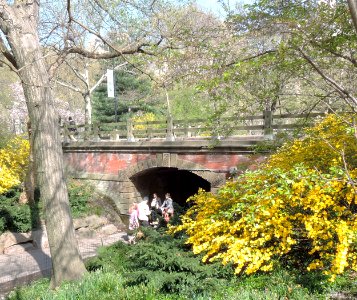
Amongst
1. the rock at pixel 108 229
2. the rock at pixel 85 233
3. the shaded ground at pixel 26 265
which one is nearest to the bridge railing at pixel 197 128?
the rock at pixel 108 229

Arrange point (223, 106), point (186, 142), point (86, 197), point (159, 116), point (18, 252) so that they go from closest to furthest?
1. point (223, 106)
2. point (18, 252)
3. point (186, 142)
4. point (86, 197)
5. point (159, 116)

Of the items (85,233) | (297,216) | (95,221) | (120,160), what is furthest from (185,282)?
(120,160)

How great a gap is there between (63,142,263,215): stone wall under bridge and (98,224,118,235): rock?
4.02ft

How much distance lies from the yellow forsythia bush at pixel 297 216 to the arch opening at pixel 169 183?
10737mm

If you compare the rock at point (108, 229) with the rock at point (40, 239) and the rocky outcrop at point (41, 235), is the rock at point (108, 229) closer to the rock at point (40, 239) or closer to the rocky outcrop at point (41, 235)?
the rocky outcrop at point (41, 235)

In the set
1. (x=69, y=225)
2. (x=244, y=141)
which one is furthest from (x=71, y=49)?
(x=244, y=141)

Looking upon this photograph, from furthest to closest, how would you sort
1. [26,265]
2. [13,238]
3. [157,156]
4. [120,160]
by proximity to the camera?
[120,160]
[157,156]
[13,238]
[26,265]

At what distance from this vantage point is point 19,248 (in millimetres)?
13055

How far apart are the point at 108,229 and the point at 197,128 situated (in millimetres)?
6430

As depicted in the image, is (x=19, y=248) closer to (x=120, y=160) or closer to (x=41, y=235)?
(x=41, y=235)

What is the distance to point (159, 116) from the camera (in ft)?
92.4

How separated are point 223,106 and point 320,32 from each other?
235 cm

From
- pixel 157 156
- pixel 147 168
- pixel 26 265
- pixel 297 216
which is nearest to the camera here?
pixel 297 216

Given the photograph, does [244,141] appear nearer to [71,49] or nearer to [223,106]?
[223,106]
